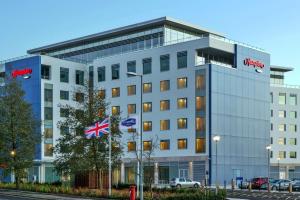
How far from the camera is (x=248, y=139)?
91.2m

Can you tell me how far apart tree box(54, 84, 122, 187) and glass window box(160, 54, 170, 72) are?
129ft

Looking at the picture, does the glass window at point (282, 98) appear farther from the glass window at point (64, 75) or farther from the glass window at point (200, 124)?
the glass window at point (64, 75)

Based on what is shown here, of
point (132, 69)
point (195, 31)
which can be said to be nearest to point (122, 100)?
point (132, 69)

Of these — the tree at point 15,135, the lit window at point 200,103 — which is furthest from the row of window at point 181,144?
the tree at point 15,135

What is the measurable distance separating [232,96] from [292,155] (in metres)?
48.0

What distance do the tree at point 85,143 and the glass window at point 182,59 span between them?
1482 inches

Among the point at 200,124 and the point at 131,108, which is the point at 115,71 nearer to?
the point at 131,108

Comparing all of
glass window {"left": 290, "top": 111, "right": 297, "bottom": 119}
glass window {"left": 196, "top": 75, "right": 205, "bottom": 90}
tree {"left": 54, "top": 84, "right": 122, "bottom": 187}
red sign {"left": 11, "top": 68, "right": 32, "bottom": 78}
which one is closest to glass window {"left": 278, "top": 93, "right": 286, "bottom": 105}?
glass window {"left": 290, "top": 111, "right": 297, "bottom": 119}

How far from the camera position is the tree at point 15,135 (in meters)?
58.2

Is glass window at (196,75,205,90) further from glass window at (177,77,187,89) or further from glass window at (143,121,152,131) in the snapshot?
glass window at (143,121,152,131)

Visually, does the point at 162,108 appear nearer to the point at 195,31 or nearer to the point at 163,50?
the point at 163,50

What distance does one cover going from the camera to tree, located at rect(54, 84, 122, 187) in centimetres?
4994

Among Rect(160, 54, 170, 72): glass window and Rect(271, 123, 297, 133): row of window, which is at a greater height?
Rect(160, 54, 170, 72): glass window

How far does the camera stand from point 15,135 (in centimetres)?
5869
